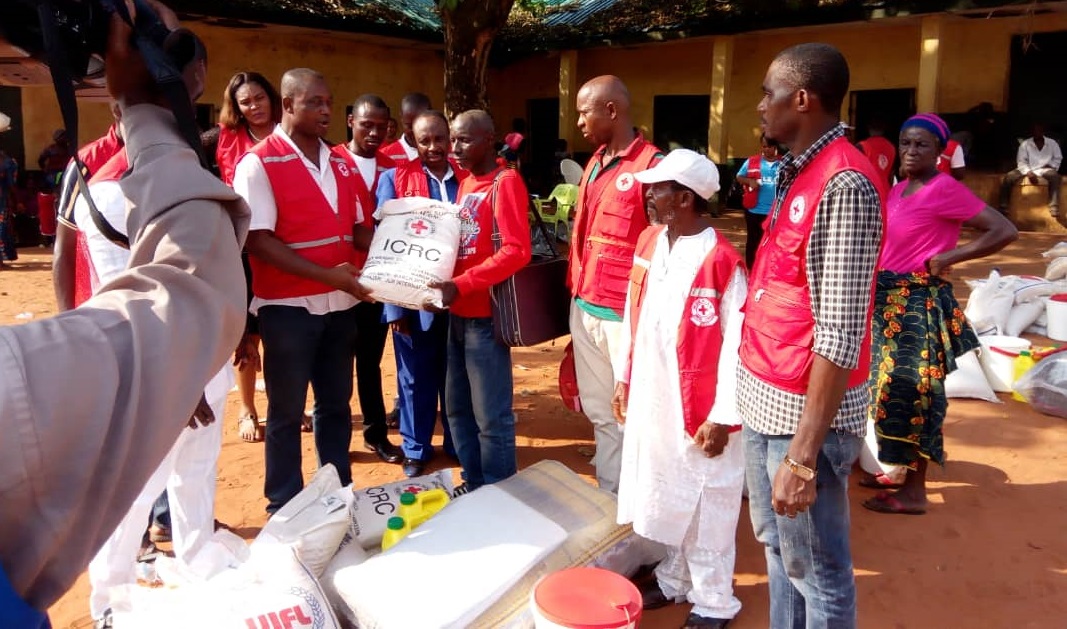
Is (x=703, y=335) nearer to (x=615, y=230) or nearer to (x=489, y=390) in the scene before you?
(x=615, y=230)

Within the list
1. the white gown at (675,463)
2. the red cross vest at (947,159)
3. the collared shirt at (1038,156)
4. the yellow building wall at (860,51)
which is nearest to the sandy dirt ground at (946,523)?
the white gown at (675,463)

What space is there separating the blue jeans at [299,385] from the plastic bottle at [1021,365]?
4.57m

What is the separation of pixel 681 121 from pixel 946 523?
13.1 meters

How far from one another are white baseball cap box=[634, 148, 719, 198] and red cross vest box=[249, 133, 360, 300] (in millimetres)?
1406

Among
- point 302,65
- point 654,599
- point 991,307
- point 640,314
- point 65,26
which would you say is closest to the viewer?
point 65,26

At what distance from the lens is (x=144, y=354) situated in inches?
28.5

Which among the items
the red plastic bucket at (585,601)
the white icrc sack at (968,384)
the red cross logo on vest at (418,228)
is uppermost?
the red cross logo on vest at (418,228)

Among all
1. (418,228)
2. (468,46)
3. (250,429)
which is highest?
(468,46)

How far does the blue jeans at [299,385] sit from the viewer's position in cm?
317

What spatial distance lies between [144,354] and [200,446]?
8.00 feet

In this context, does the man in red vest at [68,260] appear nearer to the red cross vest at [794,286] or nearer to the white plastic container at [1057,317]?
Answer: the red cross vest at [794,286]

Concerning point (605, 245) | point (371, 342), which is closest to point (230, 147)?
point (371, 342)

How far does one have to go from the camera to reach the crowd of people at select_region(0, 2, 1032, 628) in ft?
6.10

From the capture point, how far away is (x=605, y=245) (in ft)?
10.6
